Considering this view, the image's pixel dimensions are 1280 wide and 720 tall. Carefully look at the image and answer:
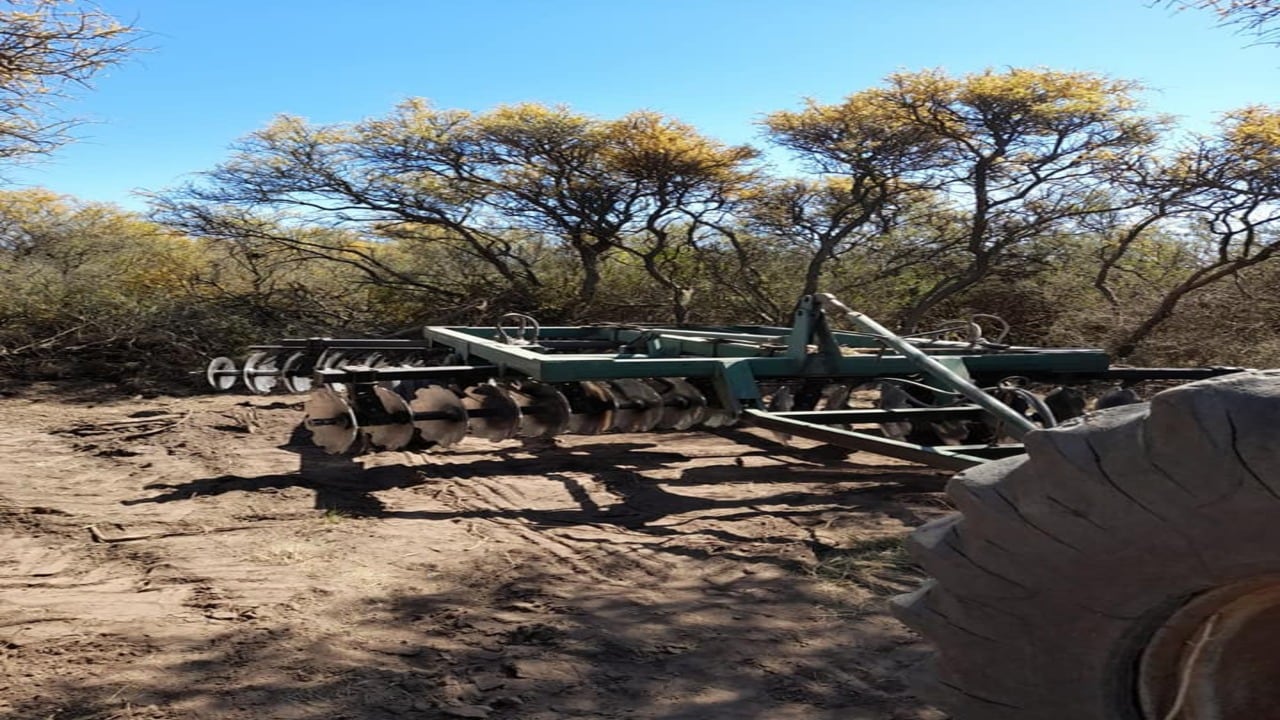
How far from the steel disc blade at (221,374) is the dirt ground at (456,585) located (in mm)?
2746

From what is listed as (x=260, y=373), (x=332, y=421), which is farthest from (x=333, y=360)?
(x=332, y=421)

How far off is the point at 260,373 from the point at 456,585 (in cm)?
535

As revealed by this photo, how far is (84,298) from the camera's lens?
9.99 metres

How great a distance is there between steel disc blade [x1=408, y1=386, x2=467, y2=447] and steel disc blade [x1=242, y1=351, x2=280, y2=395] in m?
3.73

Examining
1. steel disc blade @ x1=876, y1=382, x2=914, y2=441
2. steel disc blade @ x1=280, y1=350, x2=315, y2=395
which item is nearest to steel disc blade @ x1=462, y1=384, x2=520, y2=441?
steel disc blade @ x1=876, y1=382, x2=914, y2=441

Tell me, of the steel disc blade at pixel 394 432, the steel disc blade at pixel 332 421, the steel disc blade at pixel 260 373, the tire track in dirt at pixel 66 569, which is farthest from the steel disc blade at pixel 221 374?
the steel disc blade at pixel 394 432

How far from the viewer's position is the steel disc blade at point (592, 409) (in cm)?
487

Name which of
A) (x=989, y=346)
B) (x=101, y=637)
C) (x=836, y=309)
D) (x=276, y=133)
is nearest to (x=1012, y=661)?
(x=101, y=637)

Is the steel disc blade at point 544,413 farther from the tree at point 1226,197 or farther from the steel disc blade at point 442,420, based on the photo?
the tree at point 1226,197

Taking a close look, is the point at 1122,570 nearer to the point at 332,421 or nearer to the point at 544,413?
the point at 544,413

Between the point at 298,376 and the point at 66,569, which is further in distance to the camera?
the point at 298,376

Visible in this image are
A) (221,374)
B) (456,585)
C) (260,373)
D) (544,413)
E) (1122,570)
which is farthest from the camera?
(221,374)

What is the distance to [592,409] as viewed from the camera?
4926mm

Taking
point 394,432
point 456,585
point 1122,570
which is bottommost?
point 456,585
